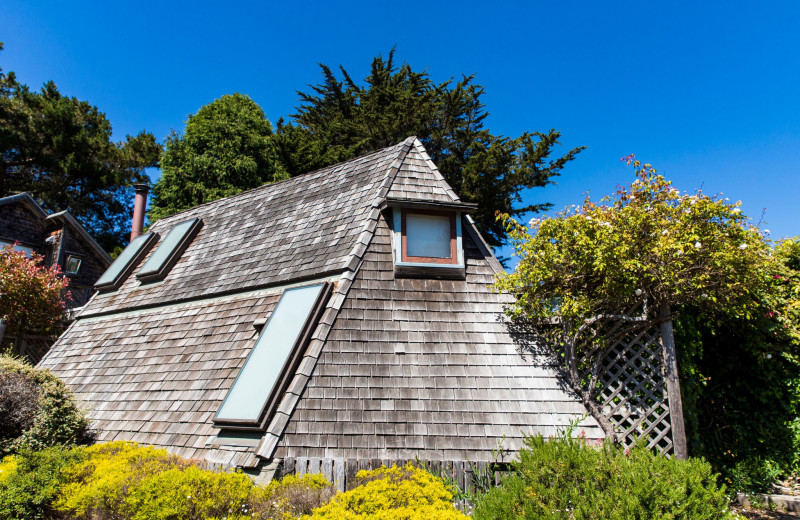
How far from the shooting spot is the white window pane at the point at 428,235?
7.79m

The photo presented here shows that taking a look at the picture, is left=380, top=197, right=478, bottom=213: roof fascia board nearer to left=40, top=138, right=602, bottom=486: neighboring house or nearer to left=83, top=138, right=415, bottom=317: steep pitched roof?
left=40, top=138, right=602, bottom=486: neighboring house

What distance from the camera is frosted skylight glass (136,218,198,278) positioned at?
35.6 ft

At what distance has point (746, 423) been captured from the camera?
769 cm

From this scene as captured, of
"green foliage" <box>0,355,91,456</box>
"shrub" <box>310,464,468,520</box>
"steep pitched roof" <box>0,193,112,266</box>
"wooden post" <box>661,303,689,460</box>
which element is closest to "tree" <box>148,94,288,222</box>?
"steep pitched roof" <box>0,193,112,266</box>

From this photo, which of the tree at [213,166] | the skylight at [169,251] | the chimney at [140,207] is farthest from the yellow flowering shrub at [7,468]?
the tree at [213,166]

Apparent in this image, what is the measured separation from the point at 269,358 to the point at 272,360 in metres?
0.08

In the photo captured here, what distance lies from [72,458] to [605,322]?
6.89m

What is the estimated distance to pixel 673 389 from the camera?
6.50 meters

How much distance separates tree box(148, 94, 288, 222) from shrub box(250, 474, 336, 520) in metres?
19.2

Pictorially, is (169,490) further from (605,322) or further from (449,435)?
(605,322)

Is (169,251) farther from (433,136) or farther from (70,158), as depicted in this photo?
(70,158)

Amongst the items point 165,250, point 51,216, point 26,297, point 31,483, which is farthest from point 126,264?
point 51,216

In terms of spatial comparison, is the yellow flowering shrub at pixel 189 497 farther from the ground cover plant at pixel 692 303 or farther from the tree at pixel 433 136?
the tree at pixel 433 136

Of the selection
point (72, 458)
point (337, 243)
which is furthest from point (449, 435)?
point (72, 458)
